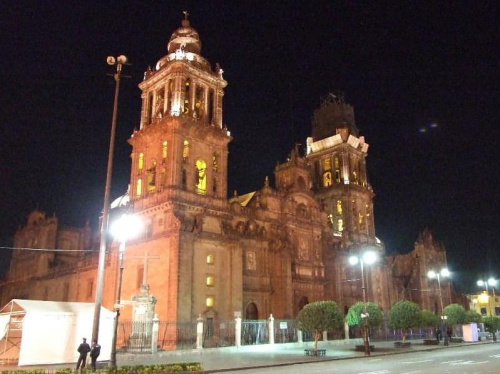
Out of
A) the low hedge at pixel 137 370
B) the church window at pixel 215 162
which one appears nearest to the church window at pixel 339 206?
the church window at pixel 215 162

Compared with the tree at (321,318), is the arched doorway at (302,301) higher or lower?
higher

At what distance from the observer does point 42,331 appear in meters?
25.3

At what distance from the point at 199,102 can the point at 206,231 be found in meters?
15.2

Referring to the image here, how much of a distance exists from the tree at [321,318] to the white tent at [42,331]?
14.2 meters

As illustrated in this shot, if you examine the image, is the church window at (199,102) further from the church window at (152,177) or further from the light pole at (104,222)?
the light pole at (104,222)

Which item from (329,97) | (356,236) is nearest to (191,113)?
(356,236)

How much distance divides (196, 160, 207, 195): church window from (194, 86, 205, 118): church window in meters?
5.67

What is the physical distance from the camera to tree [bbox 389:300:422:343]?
4269cm

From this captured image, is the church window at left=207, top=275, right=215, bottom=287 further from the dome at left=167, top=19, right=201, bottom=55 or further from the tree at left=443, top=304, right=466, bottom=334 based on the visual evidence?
the dome at left=167, top=19, right=201, bottom=55

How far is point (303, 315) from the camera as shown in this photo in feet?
114

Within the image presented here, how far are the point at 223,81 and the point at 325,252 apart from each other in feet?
85.5

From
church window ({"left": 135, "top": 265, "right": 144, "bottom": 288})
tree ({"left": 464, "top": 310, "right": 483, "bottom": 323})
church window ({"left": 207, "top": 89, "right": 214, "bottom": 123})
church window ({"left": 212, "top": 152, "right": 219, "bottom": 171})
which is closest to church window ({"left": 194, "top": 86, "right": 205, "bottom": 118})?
church window ({"left": 207, "top": 89, "right": 214, "bottom": 123})

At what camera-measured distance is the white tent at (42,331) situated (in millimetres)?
24753

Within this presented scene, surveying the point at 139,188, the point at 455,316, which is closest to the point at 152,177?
the point at 139,188
